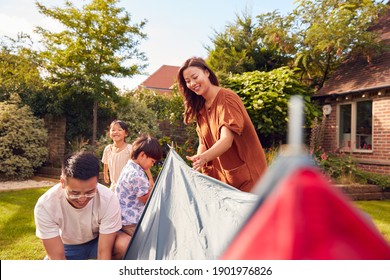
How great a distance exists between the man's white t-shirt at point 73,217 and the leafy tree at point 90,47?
6.27 m

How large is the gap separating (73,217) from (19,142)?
7030mm

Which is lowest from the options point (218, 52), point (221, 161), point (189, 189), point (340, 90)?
point (189, 189)

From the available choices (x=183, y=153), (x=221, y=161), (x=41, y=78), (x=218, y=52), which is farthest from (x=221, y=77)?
(x=221, y=161)

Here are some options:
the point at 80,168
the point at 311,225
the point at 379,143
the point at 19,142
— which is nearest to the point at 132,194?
the point at 80,168

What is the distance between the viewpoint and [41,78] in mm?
9859

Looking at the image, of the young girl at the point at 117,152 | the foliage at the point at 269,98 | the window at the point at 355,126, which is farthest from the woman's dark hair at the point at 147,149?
the window at the point at 355,126

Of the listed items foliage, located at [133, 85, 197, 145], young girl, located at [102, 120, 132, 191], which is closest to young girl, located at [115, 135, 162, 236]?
young girl, located at [102, 120, 132, 191]

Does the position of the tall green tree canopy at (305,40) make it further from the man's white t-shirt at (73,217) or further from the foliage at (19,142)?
the man's white t-shirt at (73,217)

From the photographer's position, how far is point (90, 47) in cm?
840

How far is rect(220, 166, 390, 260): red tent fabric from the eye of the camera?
0.99 feet

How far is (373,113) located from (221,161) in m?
7.07

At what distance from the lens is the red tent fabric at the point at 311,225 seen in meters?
0.30

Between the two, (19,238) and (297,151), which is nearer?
(297,151)
